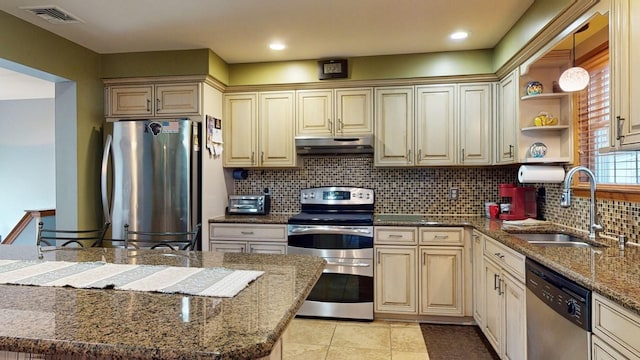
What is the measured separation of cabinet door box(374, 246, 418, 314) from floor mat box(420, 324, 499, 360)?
247mm

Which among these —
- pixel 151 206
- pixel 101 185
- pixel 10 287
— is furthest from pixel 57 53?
pixel 10 287

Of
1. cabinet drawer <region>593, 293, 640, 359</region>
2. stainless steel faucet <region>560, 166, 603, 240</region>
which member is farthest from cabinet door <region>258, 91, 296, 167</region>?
cabinet drawer <region>593, 293, 640, 359</region>

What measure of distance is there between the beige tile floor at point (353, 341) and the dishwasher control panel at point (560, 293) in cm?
114

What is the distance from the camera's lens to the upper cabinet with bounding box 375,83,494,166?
11.2 ft

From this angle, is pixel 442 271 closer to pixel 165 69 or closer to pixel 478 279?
pixel 478 279

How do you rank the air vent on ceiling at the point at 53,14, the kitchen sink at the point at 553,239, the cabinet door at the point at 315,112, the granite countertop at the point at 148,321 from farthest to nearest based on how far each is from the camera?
the cabinet door at the point at 315,112
the air vent on ceiling at the point at 53,14
the kitchen sink at the point at 553,239
the granite countertop at the point at 148,321

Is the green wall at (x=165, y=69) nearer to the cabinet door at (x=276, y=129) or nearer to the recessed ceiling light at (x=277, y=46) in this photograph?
the cabinet door at (x=276, y=129)

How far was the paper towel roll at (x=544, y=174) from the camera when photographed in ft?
8.98

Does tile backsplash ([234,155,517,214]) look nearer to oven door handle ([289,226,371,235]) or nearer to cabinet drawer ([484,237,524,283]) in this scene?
oven door handle ([289,226,371,235])

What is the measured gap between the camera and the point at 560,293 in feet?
5.02

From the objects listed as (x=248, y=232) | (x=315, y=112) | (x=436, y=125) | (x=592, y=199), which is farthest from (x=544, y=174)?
(x=248, y=232)

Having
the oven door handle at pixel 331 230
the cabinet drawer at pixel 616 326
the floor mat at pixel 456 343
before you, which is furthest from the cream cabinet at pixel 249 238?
Answer: the cabinet drawer at pixel 616 326

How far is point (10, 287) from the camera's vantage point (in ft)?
4.22

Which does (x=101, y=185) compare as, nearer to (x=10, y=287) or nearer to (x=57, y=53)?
(x=57, y=53)
